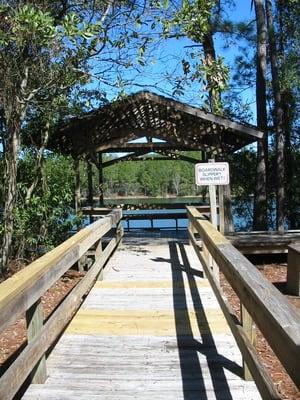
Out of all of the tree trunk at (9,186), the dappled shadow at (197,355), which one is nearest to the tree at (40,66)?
the tree trunk at (9,186)

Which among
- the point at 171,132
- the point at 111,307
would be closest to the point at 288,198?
the point at 171,132

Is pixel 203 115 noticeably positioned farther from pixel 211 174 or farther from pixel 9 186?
pixel 9 186

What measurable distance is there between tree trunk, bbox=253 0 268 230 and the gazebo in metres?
3.12

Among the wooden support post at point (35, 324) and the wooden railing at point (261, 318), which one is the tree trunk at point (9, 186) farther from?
the wooden railing at point (261, 318)

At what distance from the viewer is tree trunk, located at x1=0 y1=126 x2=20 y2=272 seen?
8391mm

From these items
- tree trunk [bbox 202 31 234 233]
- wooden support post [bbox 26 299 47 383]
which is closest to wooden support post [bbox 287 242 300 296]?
tree trunk [bbox 202 31 234 233]

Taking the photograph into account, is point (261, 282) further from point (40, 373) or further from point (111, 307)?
point (111, 307)

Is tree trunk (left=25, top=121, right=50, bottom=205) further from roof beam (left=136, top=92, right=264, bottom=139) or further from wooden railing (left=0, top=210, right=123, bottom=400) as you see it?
wooden railing (left=0, top=210, right=123, bottom=400)

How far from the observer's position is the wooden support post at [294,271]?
8695 millimetres

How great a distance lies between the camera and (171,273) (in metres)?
8.45

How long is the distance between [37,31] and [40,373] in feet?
15.2

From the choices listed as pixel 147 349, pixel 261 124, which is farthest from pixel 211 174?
pixel 261 124

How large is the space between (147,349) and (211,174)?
149 inches

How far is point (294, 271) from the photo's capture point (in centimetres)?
880
